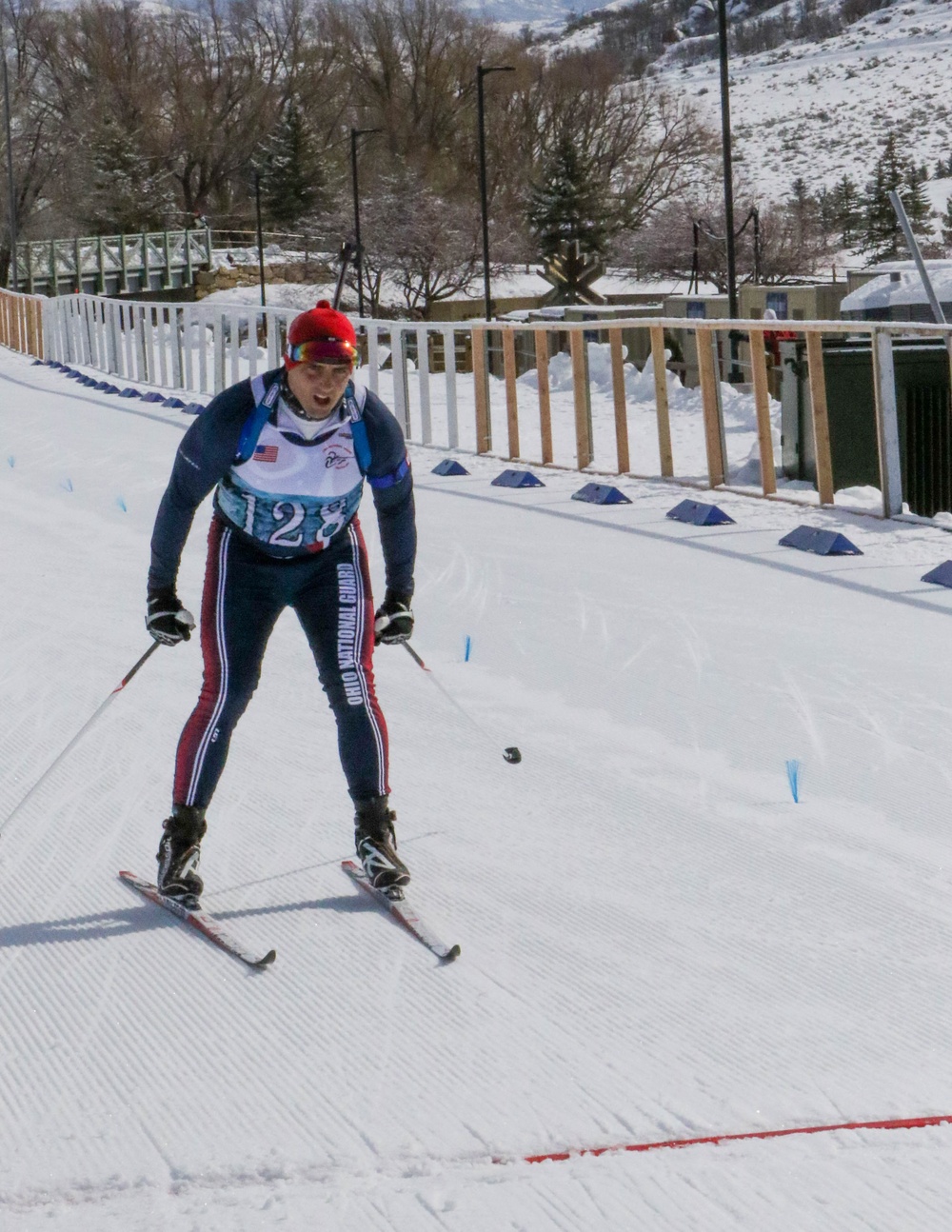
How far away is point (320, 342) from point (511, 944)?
58.2 inches

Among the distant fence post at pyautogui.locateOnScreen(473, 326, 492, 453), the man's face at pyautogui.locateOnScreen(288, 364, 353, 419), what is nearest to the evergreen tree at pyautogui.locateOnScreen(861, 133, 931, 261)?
the distant fence post at pyautogui.locateOnScreen(473, 326, 492, 453)

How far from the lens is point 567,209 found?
69500mm

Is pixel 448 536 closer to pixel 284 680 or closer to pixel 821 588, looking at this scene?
pixel 821 588

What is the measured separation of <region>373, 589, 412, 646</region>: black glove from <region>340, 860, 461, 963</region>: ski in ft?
2.04

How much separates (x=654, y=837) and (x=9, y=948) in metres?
1.78

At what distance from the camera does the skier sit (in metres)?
3.77

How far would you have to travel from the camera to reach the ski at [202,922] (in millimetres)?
3759

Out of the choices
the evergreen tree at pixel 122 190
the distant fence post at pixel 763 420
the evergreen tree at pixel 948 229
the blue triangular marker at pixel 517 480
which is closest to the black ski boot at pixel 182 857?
the distant fence post at pixel 763 420

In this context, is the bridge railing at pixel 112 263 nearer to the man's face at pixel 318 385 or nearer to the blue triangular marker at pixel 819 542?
the blue triangular marker at pixel 819 542

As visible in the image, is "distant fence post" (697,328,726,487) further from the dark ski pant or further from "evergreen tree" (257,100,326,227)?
"evergreen tree" (257,100,326,227)

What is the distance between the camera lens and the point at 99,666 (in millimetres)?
6801

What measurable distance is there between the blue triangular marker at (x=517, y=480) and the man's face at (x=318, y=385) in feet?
30.2

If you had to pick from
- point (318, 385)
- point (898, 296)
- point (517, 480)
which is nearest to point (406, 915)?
point (318, 385)

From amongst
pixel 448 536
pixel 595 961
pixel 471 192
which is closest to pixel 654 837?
pixel 595 961
